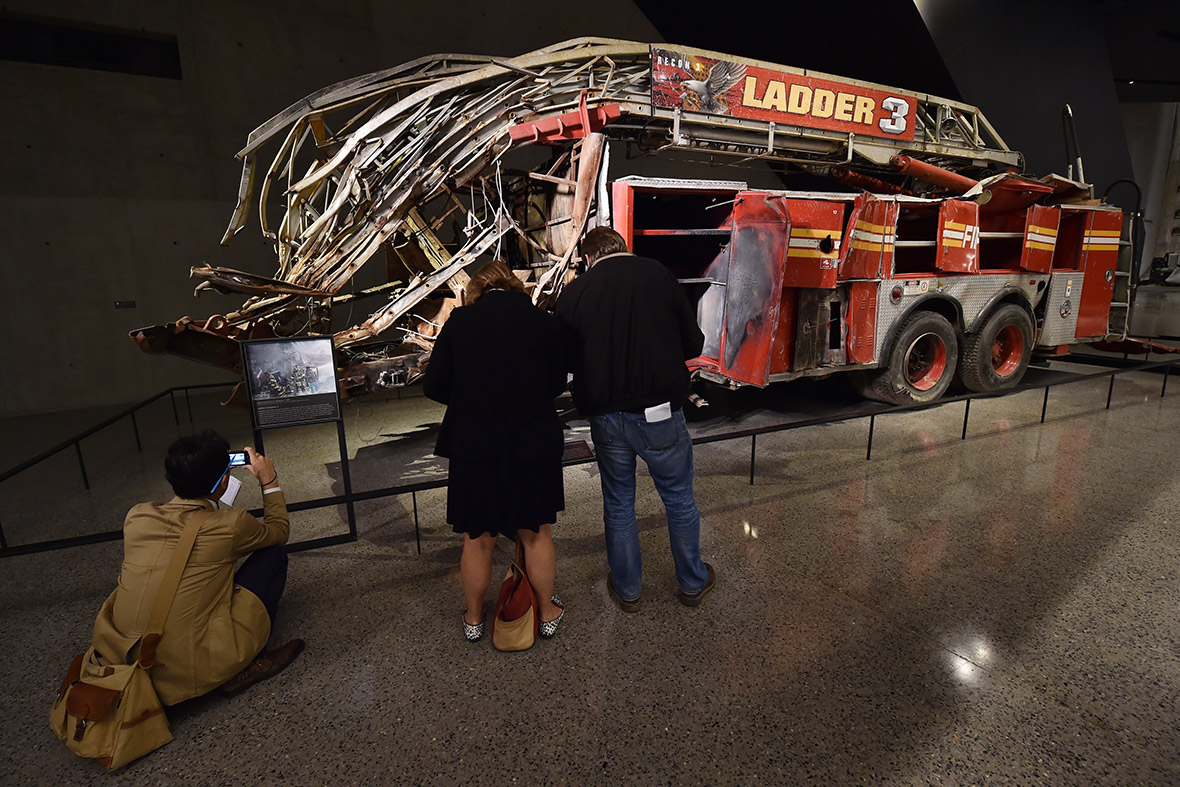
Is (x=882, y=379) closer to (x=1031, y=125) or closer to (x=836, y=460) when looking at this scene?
(x=836, y=460)

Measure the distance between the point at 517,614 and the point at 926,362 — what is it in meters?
6.05

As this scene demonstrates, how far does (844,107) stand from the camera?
23.4 feet

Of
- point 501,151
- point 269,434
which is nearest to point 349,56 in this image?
point 501,151

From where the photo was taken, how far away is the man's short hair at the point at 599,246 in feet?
8.61

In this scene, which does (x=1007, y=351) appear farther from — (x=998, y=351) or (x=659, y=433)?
(x=659, y=433)

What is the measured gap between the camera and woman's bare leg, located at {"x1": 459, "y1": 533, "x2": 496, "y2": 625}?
2.48m

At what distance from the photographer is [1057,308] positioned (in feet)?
23.7

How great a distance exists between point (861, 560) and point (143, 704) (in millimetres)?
3379

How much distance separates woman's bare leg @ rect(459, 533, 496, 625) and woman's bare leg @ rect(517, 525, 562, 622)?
0.15m

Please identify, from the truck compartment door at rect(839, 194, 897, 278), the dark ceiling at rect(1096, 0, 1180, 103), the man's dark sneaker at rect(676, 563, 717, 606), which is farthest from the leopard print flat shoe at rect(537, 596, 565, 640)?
the dark ceiling at rect(1096, 0, 1180, 103)

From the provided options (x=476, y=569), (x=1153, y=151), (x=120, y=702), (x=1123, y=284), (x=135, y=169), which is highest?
(x=1153, y=151)

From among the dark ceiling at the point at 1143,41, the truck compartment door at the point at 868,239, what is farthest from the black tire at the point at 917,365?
the dark ceiling at the point at 1143,41

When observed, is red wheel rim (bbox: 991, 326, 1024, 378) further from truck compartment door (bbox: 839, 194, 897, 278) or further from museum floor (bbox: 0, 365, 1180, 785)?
museum floor (bbox: 0, 365, 1180, 785)

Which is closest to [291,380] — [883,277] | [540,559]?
[540,559]
